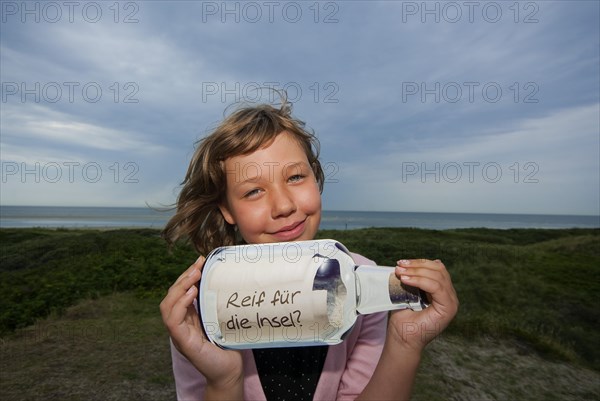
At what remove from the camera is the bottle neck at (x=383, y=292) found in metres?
1.18

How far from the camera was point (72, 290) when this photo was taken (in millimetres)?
4191

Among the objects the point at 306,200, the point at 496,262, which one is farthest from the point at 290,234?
the point at 496,262

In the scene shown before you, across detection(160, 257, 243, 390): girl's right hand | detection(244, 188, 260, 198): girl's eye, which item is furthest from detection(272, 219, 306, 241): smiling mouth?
detection(160, 257, 243, 390): girl's right hand

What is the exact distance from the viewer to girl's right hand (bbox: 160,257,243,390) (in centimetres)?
129

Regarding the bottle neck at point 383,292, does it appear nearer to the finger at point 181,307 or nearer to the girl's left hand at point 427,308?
the girl's left hand at point 427,308

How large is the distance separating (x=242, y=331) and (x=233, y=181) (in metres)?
0.70

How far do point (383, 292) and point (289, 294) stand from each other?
32 centimetres

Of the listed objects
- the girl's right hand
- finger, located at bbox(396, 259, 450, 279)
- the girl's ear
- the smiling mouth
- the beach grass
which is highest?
the girl's ear

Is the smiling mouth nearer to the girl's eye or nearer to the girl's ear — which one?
the girl's eye

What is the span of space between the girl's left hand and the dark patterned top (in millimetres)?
496

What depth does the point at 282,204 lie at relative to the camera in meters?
1.45

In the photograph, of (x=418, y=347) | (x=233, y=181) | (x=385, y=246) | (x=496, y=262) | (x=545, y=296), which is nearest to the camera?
(x=418, y=347)

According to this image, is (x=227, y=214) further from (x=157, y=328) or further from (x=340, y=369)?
(x=157, y=328)

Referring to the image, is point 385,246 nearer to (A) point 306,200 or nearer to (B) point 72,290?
(B) point 72,290
